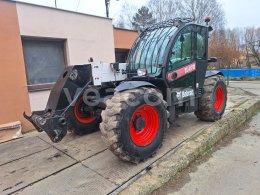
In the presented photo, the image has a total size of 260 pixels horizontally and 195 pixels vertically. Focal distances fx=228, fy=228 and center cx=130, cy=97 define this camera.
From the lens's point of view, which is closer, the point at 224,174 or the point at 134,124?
the point at 224,174

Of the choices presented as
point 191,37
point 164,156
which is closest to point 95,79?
point 164,156

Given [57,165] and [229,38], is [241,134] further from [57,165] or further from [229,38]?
[229,38]

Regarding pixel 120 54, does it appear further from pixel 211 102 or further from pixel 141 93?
pixel 141 93

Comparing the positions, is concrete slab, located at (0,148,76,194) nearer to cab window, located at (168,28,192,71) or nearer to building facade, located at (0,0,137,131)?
building facade, located at (0,0,137,131)

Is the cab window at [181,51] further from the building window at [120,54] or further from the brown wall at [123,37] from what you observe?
the building window at [120,54]

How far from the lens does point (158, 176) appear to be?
3.01 meters

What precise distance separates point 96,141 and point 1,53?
10.4 ft

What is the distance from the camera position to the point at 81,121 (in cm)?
475

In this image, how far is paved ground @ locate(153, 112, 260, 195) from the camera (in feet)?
9.68

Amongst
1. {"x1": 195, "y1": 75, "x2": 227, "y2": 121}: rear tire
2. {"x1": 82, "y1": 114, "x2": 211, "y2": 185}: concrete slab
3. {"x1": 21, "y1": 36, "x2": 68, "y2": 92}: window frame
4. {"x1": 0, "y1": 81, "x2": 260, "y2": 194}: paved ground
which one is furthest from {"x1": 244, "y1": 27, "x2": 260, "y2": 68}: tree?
{"x1": 0, "y1": 81, "x2": 260, "y2": 194}: paved ground

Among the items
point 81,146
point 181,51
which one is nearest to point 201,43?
point 181,51

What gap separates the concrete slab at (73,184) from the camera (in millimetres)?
2777

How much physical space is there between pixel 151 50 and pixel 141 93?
1338 millimetres

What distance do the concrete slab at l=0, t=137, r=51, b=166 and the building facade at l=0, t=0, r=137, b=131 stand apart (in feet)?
3.08
